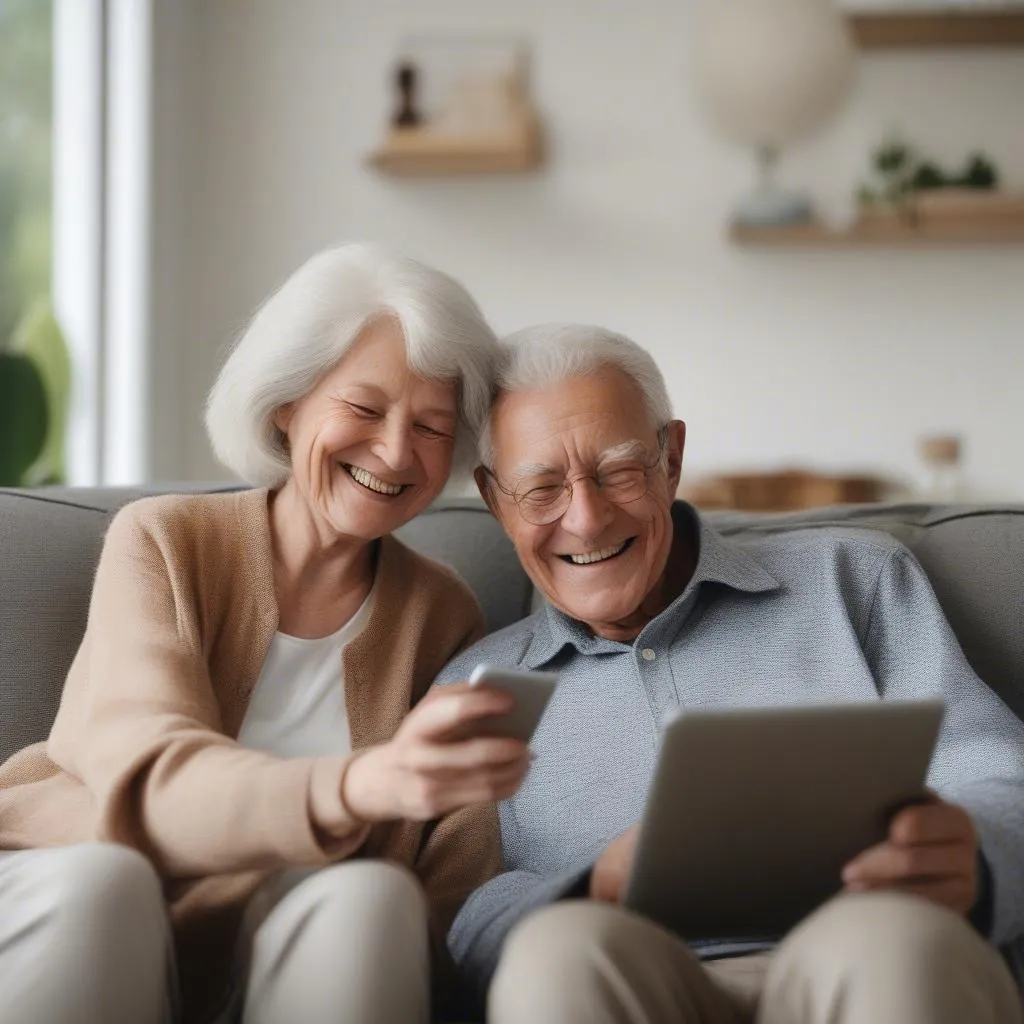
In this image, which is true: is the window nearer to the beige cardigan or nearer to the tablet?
the beige cardigan

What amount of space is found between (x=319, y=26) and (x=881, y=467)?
81.5 inches

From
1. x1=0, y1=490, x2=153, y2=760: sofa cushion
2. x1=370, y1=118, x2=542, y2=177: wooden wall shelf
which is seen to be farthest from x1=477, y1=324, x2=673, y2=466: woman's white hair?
x1=370, y1=118, x2=542, y2=177: wooden wall shelf

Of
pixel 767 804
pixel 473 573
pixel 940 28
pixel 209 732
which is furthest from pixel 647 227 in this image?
pixel 767 804

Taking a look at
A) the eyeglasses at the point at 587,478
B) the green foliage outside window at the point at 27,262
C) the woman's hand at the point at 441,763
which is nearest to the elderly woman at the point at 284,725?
the woman's hand at the point at 441,763

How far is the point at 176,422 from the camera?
427cm

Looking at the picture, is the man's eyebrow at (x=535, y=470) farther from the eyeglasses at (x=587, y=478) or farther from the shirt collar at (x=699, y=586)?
the shirt collar at (x=699, y=586)

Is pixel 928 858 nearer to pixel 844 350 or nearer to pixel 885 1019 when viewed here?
pixel 885 1019

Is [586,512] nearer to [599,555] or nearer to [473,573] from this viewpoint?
[599,555]

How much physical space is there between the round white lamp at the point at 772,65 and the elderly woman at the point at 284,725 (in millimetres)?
2290

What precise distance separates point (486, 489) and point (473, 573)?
6.7 inches

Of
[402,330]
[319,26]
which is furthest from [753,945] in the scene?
[319,26]

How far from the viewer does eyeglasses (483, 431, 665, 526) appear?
1643mm

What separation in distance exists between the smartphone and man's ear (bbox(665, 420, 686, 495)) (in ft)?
1.81

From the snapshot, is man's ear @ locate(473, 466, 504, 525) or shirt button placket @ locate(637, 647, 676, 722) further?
man's ear @ locate(473, 466, 504, 525)
